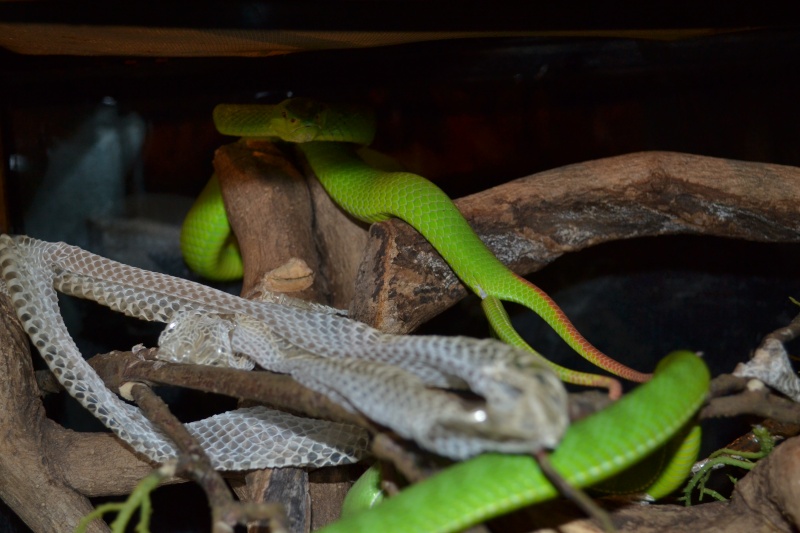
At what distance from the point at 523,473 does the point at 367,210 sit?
1.12m

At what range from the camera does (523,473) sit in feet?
2.88

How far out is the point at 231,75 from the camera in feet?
7.48

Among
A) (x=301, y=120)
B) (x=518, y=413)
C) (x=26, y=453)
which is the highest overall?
(x=301, y=120)

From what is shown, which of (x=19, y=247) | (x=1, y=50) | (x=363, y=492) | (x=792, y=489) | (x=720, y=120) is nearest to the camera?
(x=792, y=489)

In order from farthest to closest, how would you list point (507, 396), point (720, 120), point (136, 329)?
point (136, 329)
point (720, 120)
point (507, 396)

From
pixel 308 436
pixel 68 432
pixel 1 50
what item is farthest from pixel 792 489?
pixel 1 50

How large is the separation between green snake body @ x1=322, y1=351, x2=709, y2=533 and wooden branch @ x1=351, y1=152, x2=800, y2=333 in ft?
2.61

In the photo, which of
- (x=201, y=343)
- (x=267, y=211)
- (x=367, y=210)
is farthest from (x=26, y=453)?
(x=367, y=210)

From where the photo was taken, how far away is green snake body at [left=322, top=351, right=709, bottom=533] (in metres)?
0.88

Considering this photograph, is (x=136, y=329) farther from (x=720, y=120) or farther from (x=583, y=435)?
(x=720, y=120)

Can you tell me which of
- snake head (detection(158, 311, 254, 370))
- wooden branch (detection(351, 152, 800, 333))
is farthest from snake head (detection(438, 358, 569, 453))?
wooden branch (detection(351, 152, 800, 333))

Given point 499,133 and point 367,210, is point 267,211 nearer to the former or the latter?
point 367,210

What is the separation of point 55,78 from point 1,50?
10.7 inches

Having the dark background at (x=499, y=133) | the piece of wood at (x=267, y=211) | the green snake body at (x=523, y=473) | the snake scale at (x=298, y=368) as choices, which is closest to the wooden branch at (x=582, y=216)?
the snake scale at (x=298, y=368)
